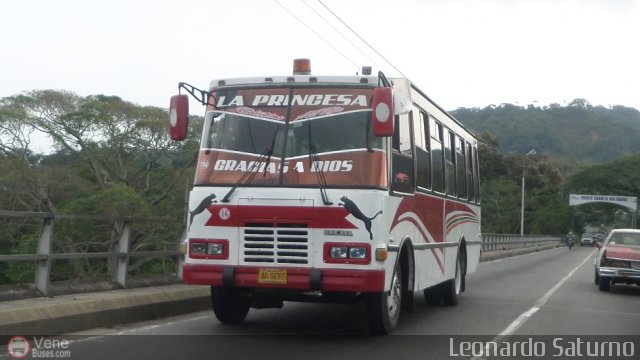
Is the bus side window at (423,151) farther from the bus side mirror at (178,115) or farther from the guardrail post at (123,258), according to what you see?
the guardrail post at (123,258)

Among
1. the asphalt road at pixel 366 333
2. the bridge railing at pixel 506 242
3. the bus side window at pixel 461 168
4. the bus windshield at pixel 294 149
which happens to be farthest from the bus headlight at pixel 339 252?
the bridge railing at pixel 506 242

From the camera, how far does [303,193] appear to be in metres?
8.78

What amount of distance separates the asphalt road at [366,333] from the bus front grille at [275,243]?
3.23 feet

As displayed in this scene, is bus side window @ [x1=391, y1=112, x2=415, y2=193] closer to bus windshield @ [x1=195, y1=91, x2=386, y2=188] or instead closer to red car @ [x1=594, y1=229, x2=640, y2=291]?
bus windshield @ [x1=195, y1=91, x2=386, y2=188]

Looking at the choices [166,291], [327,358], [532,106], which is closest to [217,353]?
[327,358]

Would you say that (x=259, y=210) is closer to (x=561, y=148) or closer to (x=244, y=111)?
(x=244, y=111)

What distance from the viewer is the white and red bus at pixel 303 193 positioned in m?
8.66

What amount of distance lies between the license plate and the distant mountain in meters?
122

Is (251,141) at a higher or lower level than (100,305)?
higher

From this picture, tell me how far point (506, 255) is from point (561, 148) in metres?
111

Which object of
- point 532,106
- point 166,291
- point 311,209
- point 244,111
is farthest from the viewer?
point 532,106

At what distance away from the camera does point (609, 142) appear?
459 ft

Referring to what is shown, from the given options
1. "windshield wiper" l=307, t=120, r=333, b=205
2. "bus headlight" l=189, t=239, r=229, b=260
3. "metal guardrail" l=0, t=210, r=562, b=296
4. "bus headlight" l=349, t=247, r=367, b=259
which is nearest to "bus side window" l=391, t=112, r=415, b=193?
"windshield wiper" l=307, t=120, r=333, b=205

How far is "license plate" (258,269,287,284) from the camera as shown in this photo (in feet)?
28.5
